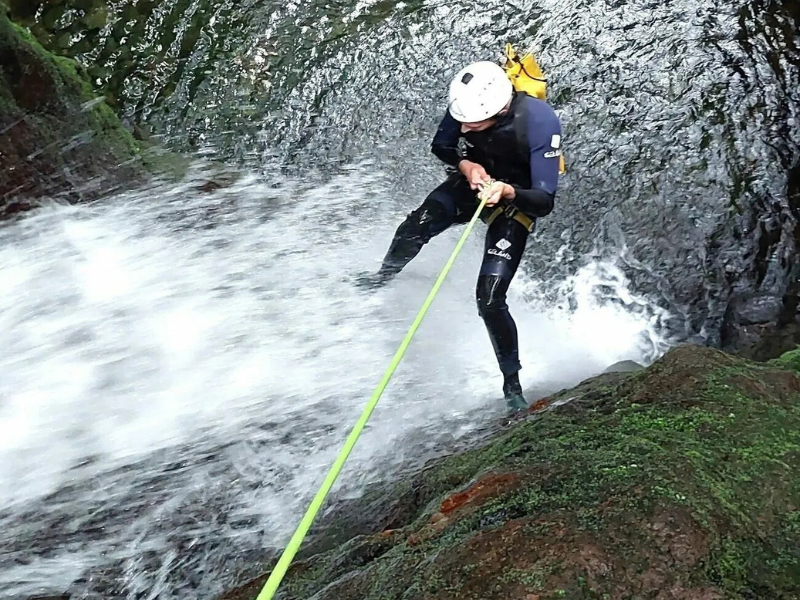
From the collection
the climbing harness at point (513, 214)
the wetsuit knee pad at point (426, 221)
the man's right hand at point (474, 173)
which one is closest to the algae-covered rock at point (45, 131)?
the wetsuit knee pad at point (426, 221)

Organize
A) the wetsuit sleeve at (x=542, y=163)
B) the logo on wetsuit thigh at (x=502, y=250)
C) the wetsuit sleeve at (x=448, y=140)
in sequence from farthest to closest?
the wetsuit sleeve at (x=448, y=140) → the logo on wetsuit thigh at (x=502, y=250) → the wetsuit sleeve at (x=542, y=163)

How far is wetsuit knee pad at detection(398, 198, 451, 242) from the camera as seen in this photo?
542cm

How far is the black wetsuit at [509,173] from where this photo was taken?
4.69 meters

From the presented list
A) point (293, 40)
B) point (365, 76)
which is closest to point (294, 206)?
point (365, 76)

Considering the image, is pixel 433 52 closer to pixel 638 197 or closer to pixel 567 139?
pixel 567 139

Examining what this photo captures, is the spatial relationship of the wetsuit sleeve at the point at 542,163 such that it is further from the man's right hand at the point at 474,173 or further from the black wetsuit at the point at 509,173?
the man's right hand at the point at 474,173

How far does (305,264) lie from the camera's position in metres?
6.55

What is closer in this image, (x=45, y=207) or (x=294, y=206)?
(x=45, y=207)

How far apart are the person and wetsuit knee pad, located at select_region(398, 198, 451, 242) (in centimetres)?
32

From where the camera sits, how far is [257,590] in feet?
8.74

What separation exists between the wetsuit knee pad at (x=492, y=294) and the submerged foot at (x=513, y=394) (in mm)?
518

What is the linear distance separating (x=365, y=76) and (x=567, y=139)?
270cm

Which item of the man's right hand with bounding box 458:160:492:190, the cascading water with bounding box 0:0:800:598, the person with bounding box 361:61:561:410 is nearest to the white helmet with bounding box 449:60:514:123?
the person with bounding box 361:61:561:410

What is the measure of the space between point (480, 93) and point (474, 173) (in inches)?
21.5
